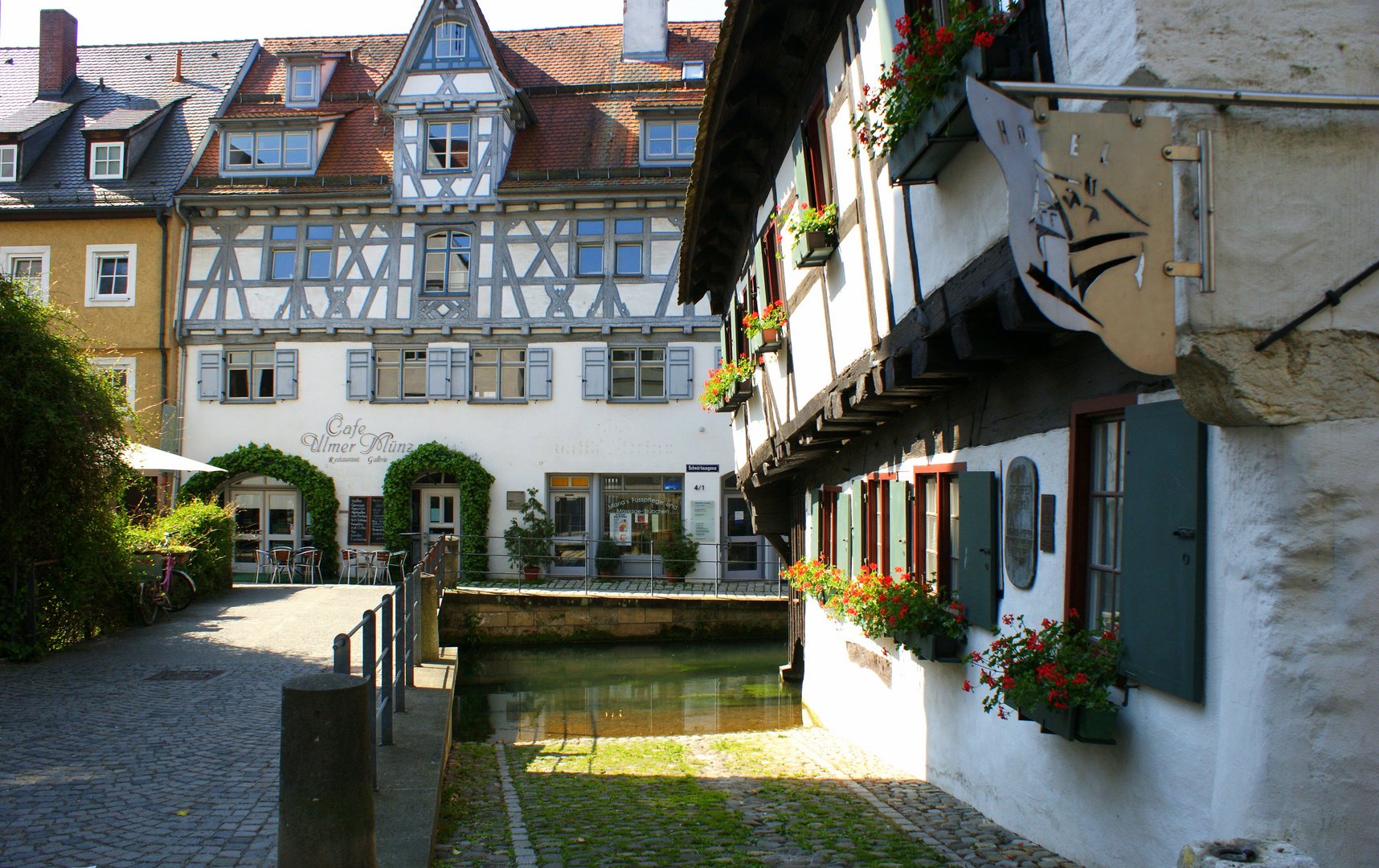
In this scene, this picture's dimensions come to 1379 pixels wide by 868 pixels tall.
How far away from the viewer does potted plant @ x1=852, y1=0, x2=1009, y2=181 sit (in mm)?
4059

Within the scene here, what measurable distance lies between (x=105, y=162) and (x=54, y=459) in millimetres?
15833

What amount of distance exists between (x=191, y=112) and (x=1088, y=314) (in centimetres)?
2499

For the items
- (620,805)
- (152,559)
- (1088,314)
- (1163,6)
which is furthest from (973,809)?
(152,559)

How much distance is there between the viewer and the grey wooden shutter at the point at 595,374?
20406 mm

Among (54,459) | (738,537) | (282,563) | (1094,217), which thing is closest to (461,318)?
(282,563)

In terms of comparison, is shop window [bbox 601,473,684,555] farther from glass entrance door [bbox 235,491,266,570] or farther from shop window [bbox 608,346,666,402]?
glass entrance door [bbox 235,491,266,570]

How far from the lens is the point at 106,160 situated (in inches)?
872

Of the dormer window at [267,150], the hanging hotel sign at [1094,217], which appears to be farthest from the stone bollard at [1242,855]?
the dormer window at [267,150]

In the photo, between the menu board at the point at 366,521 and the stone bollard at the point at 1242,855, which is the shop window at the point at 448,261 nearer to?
the menu board at the point at 366,521

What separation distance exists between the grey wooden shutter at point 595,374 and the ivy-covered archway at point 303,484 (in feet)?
17.6

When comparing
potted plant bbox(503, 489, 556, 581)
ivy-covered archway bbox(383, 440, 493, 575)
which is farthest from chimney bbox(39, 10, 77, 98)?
potted plant bbox(503, 489, 556, 581)

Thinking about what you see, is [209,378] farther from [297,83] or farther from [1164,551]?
[1164,551]

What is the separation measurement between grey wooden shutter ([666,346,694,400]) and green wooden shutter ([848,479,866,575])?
37.2ft

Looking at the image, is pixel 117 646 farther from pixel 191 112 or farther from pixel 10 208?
pixel 191 112
